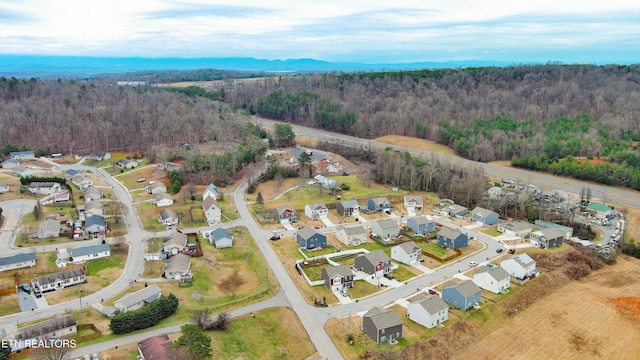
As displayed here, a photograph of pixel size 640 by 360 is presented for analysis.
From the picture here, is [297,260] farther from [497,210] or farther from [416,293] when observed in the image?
[497,210]

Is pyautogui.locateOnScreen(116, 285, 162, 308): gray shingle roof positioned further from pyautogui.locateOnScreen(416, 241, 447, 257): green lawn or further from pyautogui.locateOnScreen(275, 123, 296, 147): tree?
pyautogui.locateOnScreen(275, 123, 296, 147): tree

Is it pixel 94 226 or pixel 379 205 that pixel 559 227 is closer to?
pixel 379 205

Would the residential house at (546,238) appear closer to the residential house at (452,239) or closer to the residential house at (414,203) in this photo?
the residential house at (452,239)

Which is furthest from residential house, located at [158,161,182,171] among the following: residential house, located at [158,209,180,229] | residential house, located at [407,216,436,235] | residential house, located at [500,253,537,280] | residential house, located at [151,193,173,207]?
residential house, located at [500,253,537,280]

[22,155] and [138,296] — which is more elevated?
[22,155]

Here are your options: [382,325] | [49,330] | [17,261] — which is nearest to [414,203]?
[382,325]

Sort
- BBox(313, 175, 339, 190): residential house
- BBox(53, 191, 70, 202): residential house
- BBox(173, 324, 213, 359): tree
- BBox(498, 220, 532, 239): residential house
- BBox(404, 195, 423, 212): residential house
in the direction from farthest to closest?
BBox(313, 175, 339, 190): residential house → BBox(404, 195, 423, 212): residential house → BBox(53, 191, 70, 202): residential house → BBox(498, 220, 532, 239): residential house → BBox(173, 324, 213, 359): tree

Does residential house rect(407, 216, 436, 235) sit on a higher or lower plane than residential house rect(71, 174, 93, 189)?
lower
